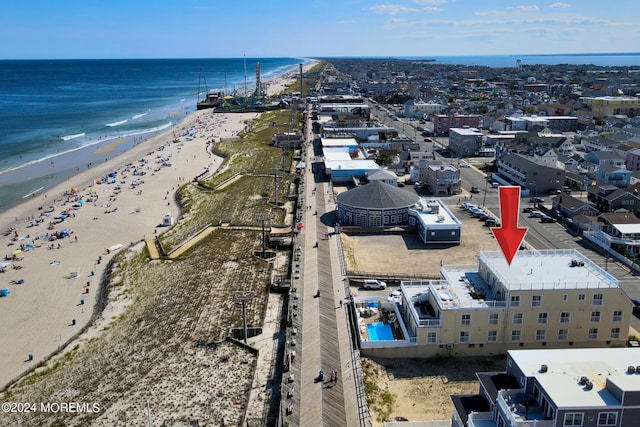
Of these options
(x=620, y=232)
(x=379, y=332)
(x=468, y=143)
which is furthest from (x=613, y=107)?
(x=379, y=332)

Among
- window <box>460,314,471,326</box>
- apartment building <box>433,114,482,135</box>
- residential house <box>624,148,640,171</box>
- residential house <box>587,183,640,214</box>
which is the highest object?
apartment building <box>433,114,482,135</box>

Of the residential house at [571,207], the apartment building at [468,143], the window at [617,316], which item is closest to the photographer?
the window at [617,316]

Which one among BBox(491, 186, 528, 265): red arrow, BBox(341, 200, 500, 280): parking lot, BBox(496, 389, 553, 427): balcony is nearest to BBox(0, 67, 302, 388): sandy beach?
BBox(341, 200, 500, 280): parking lot

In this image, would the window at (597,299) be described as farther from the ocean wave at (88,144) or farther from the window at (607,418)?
the ocean wave at (88,144)

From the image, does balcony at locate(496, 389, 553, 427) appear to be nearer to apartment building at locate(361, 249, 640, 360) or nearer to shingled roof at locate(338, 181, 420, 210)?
apartment building at locate(361, 249, 640, 360)

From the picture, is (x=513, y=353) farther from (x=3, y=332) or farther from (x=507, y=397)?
(x=3, y=332)

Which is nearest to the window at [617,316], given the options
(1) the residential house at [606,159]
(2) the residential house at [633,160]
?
(1) the residential house at [606,159]

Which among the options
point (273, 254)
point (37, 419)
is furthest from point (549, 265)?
point (37, 419)
